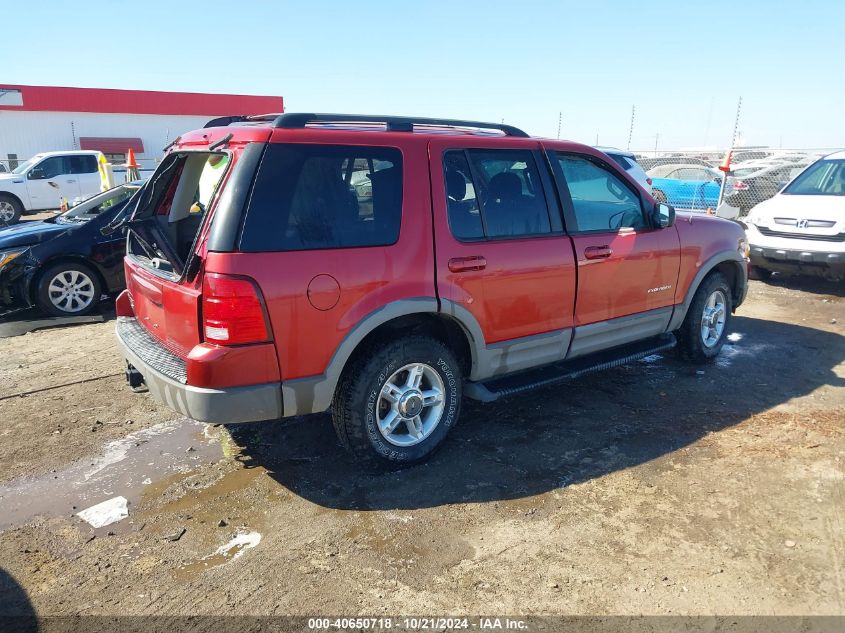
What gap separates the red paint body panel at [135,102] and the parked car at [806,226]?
29.0m

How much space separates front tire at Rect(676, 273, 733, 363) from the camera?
5297mm

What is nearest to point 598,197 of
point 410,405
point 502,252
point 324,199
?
point 502,252

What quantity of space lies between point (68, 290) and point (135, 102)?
31.0 m

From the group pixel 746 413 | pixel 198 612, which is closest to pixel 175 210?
pixel 198 612

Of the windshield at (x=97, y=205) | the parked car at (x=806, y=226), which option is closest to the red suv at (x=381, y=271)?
the windshield at (x=97, y=205)

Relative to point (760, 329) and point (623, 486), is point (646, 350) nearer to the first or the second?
point (623, 486)

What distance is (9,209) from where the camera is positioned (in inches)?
661

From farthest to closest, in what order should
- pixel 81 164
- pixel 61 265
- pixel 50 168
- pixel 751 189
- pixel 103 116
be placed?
pixel 103 116 < pixel 81 164 < pixel 50 168 < pixel 751 189 < pixel 61 265

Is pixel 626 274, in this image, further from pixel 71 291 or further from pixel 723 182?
pixel 723 182

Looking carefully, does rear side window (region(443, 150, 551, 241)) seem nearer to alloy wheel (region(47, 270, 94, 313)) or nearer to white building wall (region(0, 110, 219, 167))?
alloy wheel (region(47, 270, 94, 313))

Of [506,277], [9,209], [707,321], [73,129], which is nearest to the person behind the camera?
[506,277]

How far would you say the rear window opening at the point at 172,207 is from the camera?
3.83m

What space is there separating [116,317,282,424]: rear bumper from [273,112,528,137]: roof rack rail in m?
1.38

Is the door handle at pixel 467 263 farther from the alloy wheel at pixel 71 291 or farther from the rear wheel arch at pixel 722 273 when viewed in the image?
the alloy wheel at pixel 71 291
